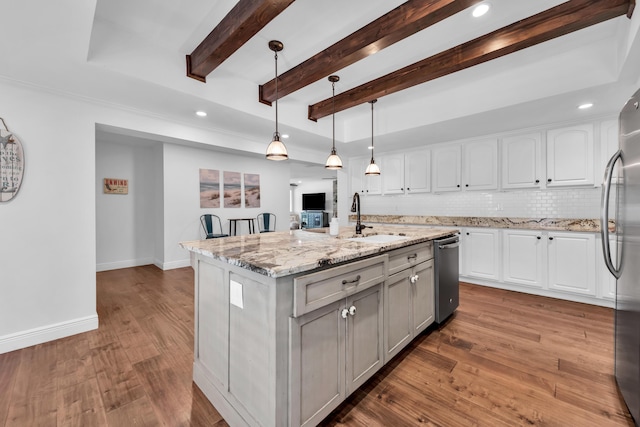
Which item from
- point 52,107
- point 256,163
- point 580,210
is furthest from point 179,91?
point 580,210

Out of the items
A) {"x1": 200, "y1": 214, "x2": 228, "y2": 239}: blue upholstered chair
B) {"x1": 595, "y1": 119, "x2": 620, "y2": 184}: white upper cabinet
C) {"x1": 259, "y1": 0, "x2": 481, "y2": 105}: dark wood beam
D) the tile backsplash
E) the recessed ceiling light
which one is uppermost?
the recessed ceiling light

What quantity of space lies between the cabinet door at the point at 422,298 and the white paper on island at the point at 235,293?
138cm

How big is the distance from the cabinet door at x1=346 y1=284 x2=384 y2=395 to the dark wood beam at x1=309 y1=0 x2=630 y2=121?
2189 millimetres

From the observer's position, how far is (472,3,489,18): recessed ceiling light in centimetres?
192

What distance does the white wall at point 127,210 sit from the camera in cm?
481

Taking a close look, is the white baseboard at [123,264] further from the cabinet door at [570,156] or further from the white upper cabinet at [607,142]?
the white upper cabinet at [607,142]

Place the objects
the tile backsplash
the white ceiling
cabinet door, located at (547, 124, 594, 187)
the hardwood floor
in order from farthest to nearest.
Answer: the tile backsplash, cabinet door, located at (547, 124, 594, 187), the white ceiling, the hardwood floor

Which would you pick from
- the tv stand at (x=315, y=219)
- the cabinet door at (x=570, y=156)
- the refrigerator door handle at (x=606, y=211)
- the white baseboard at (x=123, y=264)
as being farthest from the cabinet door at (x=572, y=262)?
the tv stand at (x=315, y=219)

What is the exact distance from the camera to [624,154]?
62.1 inches

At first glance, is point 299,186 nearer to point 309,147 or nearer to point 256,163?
point 256,163

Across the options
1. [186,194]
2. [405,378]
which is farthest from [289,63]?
[186,194]

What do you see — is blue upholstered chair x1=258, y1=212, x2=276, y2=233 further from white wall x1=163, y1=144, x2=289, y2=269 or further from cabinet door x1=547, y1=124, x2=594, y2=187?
cabinet door x1=547, y1=124, x2=594, y2=187

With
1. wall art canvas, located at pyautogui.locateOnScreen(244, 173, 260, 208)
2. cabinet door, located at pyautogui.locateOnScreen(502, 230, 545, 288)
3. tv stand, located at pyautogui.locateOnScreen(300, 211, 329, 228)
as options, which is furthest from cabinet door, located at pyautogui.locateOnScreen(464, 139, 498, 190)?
tv stand, located at pyautogui.locateOnScreen(300, 211, 329, 228)

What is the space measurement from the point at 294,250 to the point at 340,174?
4594 millimetres
